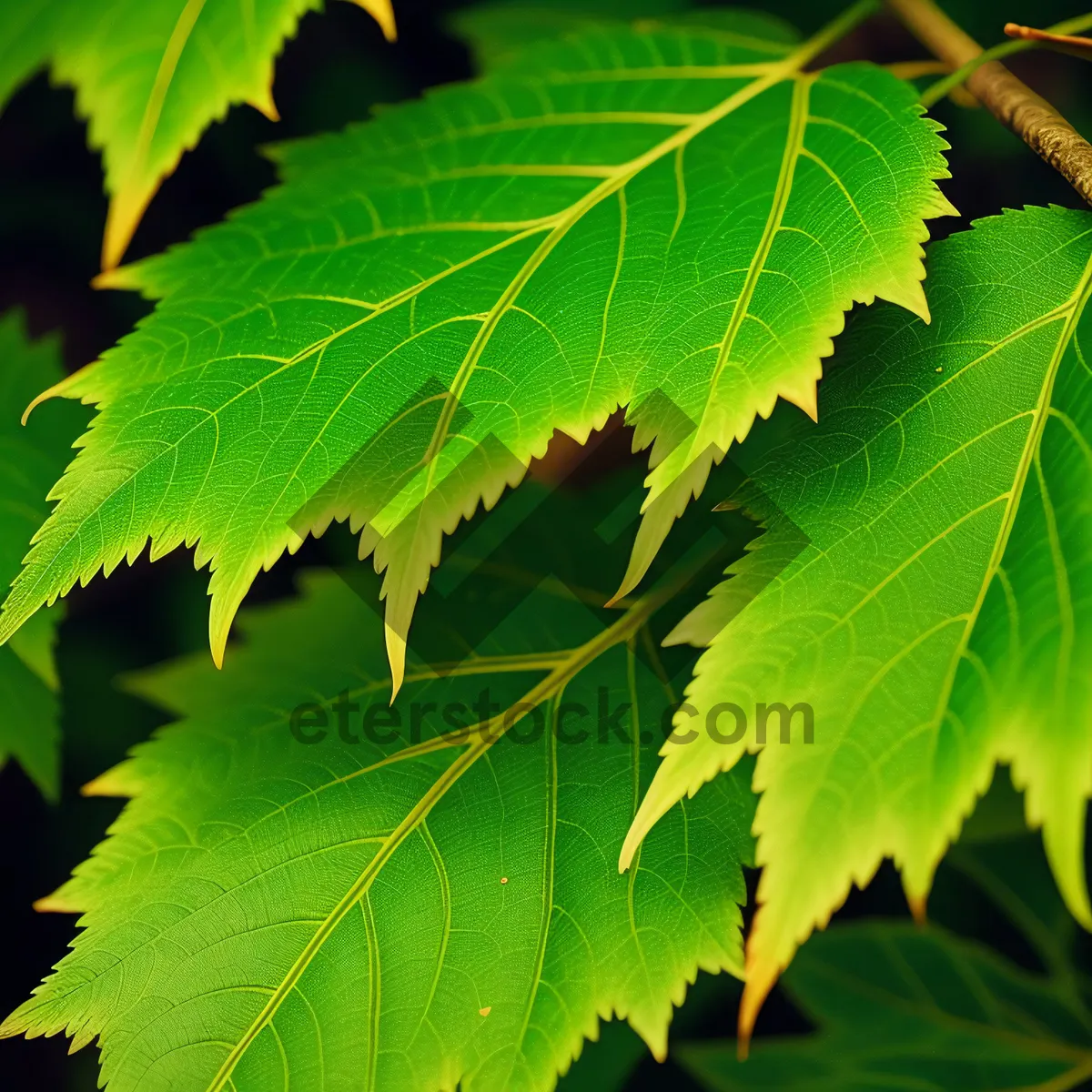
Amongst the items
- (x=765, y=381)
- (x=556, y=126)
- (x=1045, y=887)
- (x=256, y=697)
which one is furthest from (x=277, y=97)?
(x=1045, y=887)

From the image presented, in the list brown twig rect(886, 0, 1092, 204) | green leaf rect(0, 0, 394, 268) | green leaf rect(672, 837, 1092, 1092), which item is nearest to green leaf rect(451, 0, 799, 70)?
brown twig rect(886, 0, 1092, 204)

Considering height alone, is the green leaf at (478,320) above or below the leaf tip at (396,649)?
above

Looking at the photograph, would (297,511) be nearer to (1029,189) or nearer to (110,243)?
(110,243)

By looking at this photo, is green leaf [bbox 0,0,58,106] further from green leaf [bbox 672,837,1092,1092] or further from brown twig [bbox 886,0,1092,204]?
green leaf [bbox 672,837,1092,1092]

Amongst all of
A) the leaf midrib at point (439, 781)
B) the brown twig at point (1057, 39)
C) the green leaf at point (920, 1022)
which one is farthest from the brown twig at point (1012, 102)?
the green leaf at point (920, 1022)

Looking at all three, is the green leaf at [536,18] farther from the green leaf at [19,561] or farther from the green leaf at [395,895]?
the green leaf at [395,895]

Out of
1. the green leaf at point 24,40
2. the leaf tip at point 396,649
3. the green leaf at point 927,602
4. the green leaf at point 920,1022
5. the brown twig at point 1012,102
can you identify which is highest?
the green leaf at point 24,40

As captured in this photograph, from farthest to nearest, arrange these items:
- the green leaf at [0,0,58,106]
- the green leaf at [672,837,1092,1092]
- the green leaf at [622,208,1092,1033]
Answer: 1. the green leaf at [672,837,1092,1092]
2. the green leaf at [0,0,58,106]
3. the green leaf at [622,208,1092,1033]
